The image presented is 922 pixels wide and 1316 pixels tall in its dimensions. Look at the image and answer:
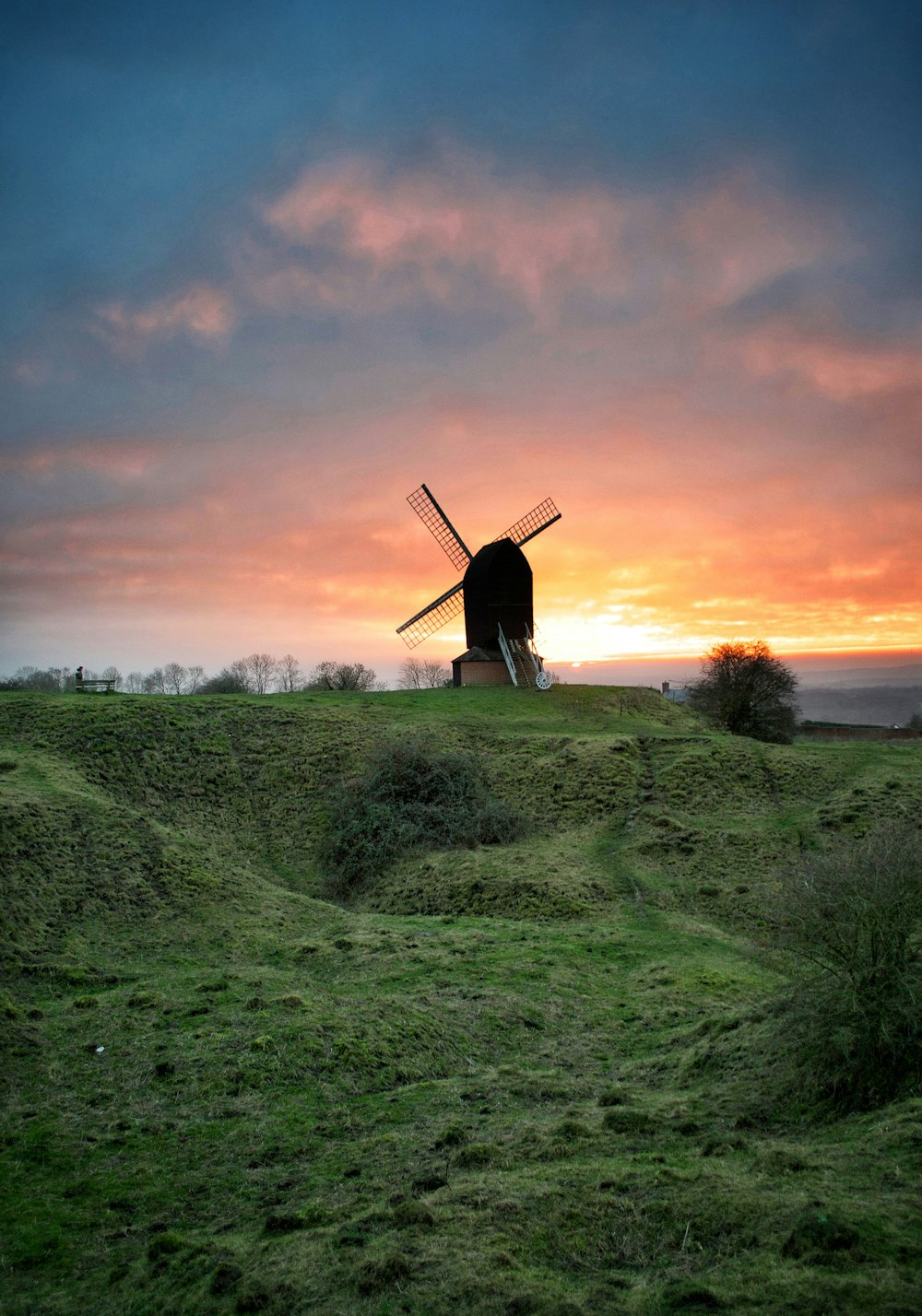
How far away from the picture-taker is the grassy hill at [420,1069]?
21.2ft

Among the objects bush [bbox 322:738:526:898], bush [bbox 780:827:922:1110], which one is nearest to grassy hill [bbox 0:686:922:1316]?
bush [bbox 780:827:922:1110]

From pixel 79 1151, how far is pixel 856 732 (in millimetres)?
54773

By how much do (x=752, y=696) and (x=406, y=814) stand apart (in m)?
24.5

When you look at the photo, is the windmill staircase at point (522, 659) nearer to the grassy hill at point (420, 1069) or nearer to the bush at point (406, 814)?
the bush at point (406, 814)

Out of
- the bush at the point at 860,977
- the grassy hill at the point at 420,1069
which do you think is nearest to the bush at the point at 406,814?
the grassy hill at the point at 420,1069

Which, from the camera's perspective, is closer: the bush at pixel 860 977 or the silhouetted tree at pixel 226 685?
the bush at pixel 860 977

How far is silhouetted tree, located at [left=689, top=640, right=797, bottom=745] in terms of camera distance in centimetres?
4338

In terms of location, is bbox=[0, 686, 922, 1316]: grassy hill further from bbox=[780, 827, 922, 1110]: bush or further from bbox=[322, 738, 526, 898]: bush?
bbox=[322, 738, 526, 898]: bush

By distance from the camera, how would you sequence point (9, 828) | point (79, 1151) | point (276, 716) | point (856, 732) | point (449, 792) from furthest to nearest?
point (856, 732), point (276, 716), point (449, 792), point (9, 828), point (79, 1151)

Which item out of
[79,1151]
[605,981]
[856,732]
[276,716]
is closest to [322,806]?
[276,716]

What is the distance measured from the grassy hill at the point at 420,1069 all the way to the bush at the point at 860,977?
0.59 metres

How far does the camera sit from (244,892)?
20578 millimetres

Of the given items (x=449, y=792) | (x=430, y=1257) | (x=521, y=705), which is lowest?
(x=430, y=1257)

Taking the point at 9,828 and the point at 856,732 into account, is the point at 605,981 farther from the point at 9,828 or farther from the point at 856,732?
the point at 856,732
